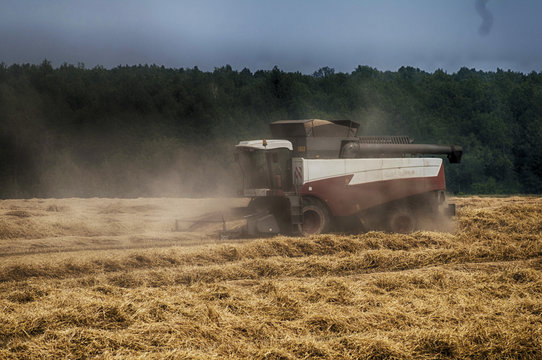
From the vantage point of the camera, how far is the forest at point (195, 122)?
37969mm

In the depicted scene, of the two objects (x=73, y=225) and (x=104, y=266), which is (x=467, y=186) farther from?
(x=104, y=266)

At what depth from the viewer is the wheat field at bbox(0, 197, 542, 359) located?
6.06 meters

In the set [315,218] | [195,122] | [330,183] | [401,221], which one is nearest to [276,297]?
[315,218]

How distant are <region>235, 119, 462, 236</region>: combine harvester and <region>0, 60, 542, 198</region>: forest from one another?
66.8ft

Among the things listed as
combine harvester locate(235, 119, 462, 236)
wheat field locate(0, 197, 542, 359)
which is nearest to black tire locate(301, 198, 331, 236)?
combine harvester locate(235, 119, 462, 236)

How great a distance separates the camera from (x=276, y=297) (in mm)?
7980

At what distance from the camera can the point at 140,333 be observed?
643 centimetres

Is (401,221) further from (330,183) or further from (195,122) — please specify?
(195,122)

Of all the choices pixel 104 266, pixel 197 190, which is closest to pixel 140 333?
pixel 104 266

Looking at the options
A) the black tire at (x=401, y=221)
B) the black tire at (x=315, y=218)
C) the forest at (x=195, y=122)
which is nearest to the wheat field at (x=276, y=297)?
the black tire at (x=315, y=218)

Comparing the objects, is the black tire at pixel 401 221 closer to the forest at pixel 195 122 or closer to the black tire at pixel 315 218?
the black tire at pixel 315 218

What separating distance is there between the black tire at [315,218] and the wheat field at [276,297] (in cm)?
176

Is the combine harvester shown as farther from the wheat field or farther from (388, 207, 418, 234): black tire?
the wheat field

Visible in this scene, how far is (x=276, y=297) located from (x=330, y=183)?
24.2 feet
